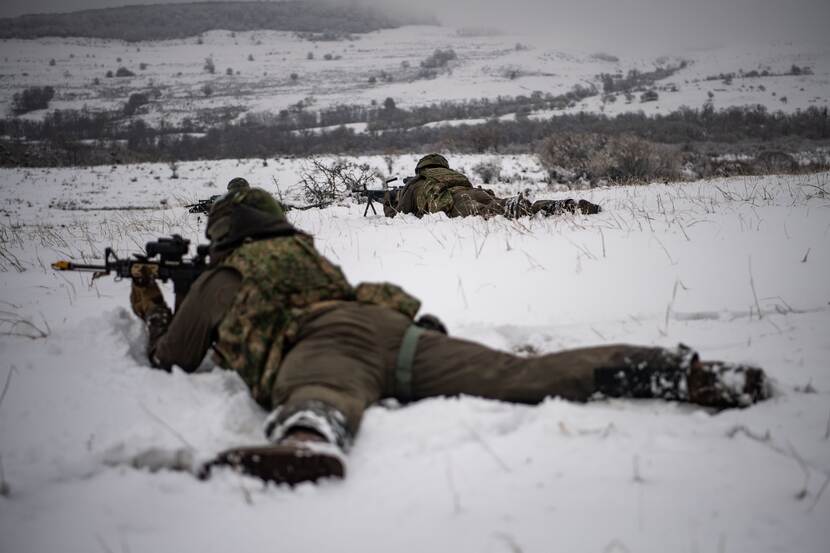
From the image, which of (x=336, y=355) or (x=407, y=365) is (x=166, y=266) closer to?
(x=336, y=355)

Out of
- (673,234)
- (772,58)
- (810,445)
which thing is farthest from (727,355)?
(772,58)

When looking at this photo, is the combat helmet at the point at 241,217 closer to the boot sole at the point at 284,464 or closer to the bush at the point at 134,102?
the boot sole at the point at 284,464

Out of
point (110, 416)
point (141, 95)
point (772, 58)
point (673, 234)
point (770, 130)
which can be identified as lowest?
point (110, 416)

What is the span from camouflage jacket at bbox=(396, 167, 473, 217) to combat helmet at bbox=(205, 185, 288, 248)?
423 cm

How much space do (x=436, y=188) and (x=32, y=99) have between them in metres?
48.9

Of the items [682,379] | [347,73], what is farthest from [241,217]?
[347,73]

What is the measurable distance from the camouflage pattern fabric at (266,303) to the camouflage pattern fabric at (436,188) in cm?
449

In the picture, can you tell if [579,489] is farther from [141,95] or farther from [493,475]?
[141,95]

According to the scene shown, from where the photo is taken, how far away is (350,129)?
30047 mm

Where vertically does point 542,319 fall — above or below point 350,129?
below

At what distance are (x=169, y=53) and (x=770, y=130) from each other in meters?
73.9

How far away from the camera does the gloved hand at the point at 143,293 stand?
2.62m

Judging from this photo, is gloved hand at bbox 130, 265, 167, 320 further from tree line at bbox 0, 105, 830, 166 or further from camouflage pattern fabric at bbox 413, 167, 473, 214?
tree line at bbox 0, 105, 830, 166

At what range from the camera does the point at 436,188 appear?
6656 millimetres
